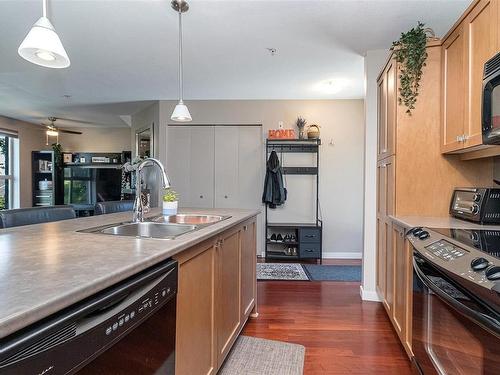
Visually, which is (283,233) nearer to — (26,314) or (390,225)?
(390,225)

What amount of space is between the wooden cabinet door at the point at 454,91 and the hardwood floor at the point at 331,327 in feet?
4.73

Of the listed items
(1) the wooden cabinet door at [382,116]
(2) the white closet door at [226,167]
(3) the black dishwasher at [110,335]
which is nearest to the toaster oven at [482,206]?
(1) the wooden cabinet door at [382,116]

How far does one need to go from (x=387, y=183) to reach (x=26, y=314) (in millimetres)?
2450

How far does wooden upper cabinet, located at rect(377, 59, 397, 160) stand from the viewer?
2.31 metres

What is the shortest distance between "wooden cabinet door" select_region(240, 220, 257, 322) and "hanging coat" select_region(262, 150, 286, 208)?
1.98 metres

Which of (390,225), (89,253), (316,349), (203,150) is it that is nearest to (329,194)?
(203,150)

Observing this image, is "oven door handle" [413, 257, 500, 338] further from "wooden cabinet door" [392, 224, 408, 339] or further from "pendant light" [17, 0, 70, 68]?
"pendant light" [17, 0, 70, 68]

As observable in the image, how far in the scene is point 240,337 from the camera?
2273mm

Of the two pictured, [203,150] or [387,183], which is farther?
[203,150]

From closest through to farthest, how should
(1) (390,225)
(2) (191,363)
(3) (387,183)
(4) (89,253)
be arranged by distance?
1. (4) (89,253)
2. (2) (191,363)
3. (1) (390,225)
4. (3) (387,183)

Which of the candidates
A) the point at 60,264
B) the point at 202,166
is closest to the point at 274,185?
the point at 202,166

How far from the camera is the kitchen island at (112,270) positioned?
2.05 feet

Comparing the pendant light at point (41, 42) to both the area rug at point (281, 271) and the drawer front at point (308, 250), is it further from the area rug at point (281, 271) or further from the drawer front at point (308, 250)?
the drawer front at point (308, 250)

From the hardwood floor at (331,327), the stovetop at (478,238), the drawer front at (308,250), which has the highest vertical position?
the stovetop at (478,238)
